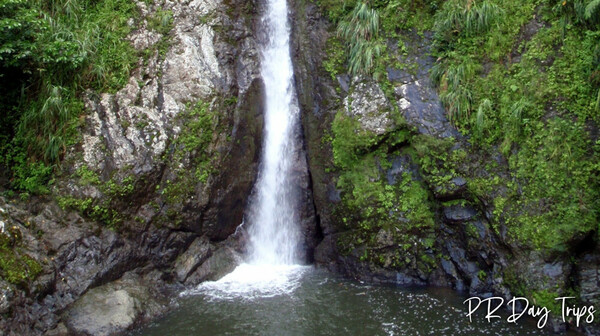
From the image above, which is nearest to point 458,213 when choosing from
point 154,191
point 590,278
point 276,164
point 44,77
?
point 590,278

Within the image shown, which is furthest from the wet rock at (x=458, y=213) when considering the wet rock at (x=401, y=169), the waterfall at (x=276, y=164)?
the waterfall at (x=276, y=164)

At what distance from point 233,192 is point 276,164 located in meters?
1.29

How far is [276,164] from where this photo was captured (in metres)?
10.0

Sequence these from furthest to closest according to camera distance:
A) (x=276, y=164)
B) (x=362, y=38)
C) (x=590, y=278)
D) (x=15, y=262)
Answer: (x=276, y=164) < (x=362, y=38) < (x=15, y=262) < (x=590, y=278)

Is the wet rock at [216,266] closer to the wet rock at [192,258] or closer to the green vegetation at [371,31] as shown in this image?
the wet rock at [192,258]

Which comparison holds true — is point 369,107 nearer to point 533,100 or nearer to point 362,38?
point 362,38

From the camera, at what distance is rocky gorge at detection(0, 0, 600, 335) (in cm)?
689

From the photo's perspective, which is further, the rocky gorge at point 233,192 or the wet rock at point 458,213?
the wet rock at point 458,213

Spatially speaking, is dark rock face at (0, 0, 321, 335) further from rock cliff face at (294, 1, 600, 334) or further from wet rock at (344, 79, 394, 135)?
wet rock at (344, 79, 394, 135)

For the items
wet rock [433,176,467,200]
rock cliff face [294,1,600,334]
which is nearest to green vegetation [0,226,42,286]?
rock cliff face [294,1,600,334]

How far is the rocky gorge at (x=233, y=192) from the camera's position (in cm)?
689

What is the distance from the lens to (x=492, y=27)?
27.2ft

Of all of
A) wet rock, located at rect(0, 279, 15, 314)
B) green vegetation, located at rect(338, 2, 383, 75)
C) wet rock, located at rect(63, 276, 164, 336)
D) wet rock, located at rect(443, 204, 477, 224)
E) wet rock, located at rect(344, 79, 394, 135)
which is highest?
green vegetation, located at rect(338, 2, 383, 75)

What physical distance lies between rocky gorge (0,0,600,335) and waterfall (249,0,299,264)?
0.96ft
